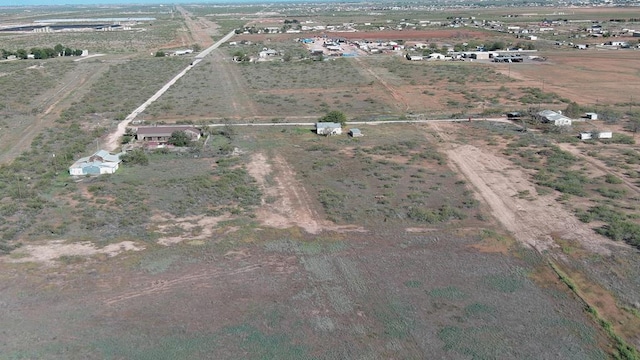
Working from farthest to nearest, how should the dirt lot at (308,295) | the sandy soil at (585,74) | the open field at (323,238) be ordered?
the sandy soil at (585,74) < the open field at (323,238) < the dirt lot at (308,295)

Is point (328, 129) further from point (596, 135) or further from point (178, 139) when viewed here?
point (596, 135)

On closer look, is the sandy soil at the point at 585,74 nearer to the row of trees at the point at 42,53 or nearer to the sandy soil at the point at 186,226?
the sandy soil at the point at 186,226

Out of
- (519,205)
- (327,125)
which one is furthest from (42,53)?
(519,205)

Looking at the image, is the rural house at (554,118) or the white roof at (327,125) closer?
the white roof at (327,125)

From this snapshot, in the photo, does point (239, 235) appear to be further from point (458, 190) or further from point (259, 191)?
point (458, 190)

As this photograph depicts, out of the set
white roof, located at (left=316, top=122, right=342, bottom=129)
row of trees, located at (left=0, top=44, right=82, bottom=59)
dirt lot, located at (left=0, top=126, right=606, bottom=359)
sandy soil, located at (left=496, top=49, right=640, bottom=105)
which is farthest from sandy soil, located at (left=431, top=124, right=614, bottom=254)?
row of trees, located at (left=0, top=44, right=82, bottom=59)

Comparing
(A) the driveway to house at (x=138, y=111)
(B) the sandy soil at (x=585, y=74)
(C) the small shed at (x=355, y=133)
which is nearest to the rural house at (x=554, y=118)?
(B) the sandy soil at (x=585, y=74)

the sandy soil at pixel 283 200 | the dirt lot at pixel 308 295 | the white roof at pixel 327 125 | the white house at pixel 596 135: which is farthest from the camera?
the white roof at pixel 327 125
